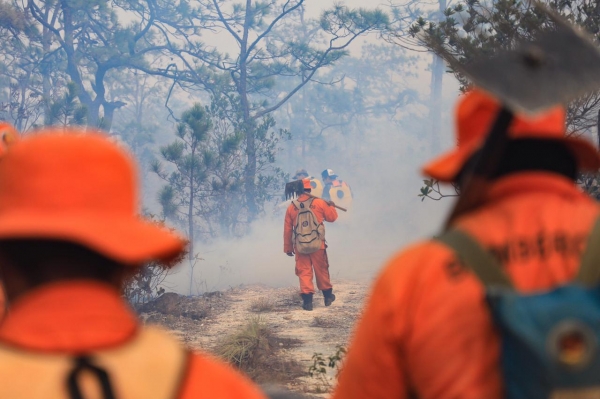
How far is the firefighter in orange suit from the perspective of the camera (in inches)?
381

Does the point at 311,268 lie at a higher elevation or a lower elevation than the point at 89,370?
lower

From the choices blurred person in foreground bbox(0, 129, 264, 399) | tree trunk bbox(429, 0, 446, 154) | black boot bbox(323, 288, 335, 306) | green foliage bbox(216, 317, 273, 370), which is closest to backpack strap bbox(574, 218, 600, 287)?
blurred person in foreground bbox(0, 129, 264, 399)

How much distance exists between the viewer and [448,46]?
247 inches

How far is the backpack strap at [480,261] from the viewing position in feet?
3.94

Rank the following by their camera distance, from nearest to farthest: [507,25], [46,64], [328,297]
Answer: [507,25] → [328,297] → [46,64]

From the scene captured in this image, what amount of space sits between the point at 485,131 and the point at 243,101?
41.4 feet

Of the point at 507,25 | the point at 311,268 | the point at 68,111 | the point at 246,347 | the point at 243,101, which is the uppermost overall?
the point at 243,101

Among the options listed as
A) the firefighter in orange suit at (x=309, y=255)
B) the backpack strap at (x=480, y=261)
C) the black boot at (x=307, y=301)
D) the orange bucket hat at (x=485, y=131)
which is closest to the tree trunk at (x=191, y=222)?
the black boot at (x=307, y=301)

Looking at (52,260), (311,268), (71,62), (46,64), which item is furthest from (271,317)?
(52,260)

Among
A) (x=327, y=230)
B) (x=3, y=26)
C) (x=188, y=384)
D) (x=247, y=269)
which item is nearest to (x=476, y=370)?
(x=188, y=384)

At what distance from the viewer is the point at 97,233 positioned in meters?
0.99

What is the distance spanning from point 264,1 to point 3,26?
4561mm

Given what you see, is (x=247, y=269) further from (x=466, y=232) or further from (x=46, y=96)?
(x=466, y=232)

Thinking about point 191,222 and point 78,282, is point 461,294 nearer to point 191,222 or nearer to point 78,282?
point 78,282
